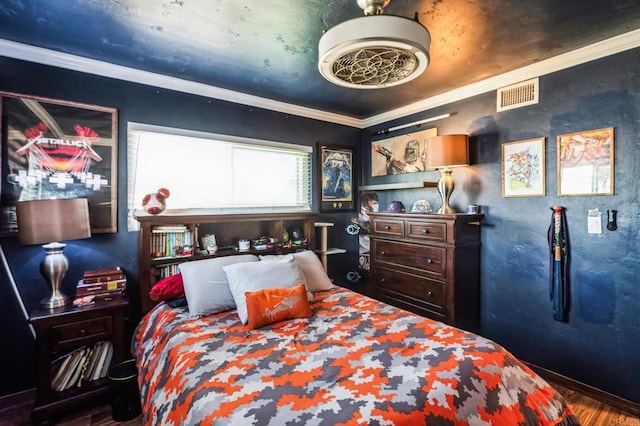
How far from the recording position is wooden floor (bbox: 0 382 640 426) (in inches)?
76.5

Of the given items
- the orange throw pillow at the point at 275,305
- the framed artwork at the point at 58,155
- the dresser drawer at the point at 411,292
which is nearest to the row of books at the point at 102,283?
the framed artwork at the point at 58,155

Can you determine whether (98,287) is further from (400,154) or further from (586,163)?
(586,163)

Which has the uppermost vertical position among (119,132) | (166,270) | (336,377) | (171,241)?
(119,132)

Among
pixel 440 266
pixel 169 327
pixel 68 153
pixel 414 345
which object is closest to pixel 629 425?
pixel 440 266

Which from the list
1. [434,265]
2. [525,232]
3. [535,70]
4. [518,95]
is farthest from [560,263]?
[535,70]

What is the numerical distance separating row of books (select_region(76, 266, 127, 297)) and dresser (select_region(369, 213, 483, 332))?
93.2 inches

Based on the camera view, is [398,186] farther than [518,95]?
Yes

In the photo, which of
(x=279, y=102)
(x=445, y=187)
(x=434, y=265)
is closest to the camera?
(x=434, y=265)

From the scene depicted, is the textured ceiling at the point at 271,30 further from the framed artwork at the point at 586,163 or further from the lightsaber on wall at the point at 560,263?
the lightsaber on wall at the point at 560,263

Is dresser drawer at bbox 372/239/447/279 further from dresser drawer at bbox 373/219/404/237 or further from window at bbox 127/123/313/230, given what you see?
window at bbox 127/123/313/230

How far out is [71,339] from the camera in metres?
1.98

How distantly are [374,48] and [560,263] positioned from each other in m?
2.16

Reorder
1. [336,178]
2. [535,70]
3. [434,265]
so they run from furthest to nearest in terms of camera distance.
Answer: [336,178] < [434,265] < [535,70]

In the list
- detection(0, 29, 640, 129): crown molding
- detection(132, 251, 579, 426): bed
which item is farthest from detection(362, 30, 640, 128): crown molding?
detection(132, 251, 579, 426): bed
